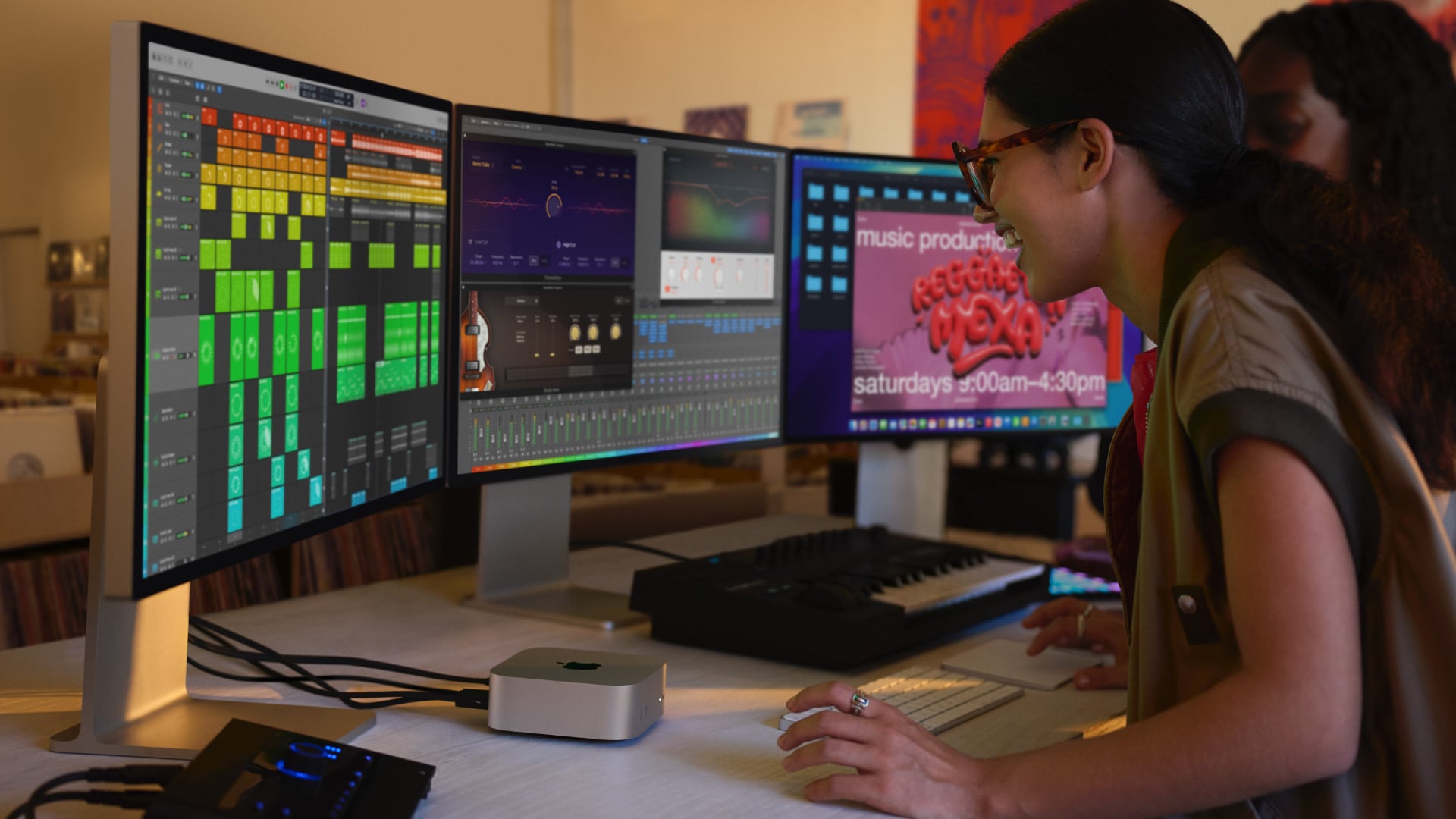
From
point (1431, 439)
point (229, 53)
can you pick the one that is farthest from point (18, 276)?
point (1431, 439)

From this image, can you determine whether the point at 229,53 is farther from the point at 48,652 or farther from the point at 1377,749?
the point at 1377,749

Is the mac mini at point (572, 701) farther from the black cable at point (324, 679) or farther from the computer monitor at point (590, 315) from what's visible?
the computer monitor at point (590, 315)

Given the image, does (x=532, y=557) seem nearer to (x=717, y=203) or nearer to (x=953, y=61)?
(x=717, y=203)

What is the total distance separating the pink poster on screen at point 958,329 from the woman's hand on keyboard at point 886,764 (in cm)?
85

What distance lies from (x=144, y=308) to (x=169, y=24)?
6.91ft

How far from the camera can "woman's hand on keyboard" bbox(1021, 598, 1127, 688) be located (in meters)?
1.36

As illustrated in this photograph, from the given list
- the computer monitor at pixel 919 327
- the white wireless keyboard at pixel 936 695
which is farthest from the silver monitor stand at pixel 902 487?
the white wireless keyboard at pixel 936 695

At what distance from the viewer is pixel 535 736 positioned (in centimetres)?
107

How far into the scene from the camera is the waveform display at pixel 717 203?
5.20 ft

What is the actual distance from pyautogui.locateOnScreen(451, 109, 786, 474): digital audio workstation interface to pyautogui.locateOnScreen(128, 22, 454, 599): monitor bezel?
0.28m

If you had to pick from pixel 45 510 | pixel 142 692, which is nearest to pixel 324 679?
pixel 142 692

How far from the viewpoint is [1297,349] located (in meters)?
0.83

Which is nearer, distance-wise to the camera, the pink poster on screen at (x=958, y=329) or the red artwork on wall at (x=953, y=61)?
the pink poster on screen at (x=958, y=329)

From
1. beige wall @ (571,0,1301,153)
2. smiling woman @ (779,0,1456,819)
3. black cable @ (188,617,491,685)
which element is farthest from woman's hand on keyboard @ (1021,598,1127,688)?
beige wall @ (571,0,1301,153)
